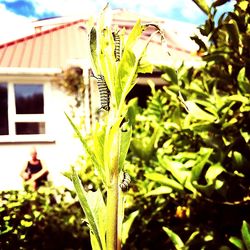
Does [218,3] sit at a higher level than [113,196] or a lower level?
higher

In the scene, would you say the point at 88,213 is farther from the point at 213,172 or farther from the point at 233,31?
the point at 233,31

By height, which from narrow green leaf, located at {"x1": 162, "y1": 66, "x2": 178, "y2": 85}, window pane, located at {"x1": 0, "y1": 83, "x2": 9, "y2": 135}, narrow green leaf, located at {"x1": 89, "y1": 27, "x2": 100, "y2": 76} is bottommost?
window pane, located at {"x1": 0, "y1": 83, "x2": 9, "y2": 135}

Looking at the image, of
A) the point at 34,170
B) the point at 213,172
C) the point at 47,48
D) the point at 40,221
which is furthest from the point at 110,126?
the point at 47,48

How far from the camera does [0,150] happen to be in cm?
865

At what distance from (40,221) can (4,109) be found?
257 inches

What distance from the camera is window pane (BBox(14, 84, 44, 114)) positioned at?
9352 millimetres

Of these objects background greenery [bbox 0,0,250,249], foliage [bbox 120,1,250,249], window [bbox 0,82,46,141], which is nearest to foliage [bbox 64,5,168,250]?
background greenery [bbox 0,0,250,249]

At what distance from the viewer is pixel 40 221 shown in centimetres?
332

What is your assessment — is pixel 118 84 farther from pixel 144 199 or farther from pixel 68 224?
pixel 68 224

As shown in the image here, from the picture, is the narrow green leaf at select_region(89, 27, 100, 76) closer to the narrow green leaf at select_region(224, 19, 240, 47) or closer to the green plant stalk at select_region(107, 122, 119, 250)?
the green plant stalk at select_region(107, 122, 119, 250)

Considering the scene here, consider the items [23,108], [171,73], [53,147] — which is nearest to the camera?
[171,73]

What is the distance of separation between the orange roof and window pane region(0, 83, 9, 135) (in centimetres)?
58

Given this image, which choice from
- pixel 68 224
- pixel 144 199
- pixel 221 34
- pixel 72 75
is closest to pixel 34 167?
pixel 72 75

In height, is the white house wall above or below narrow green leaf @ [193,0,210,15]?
below
